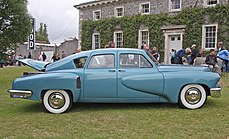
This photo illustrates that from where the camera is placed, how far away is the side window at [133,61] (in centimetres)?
671

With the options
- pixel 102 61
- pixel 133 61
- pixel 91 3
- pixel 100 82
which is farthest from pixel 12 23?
pixel 91 3

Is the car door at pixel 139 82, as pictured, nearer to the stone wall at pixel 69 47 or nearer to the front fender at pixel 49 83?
the front fender at pixel 49 83

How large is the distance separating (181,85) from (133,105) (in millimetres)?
1366

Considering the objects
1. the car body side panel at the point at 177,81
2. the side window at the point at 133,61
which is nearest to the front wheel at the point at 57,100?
the side window at the point at 133,61

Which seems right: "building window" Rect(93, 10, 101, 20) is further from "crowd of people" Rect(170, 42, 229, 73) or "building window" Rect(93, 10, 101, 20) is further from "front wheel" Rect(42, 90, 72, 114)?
"front wheel" Rect(42, 90, 72, 114)

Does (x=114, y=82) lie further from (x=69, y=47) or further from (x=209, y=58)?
(x=69, y=47)

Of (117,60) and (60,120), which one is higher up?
(117,60)

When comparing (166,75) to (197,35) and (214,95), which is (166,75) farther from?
(197,35)

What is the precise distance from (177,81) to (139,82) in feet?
2.97

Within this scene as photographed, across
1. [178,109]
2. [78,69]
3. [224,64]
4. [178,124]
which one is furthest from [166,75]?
[224,64]

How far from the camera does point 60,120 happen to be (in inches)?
230

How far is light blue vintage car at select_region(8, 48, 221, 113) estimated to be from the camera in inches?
253

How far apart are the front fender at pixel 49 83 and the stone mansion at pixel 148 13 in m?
16.4

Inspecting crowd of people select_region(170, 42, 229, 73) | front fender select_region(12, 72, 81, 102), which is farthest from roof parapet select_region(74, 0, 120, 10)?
front fender select_region(12, 72, 81, 102)
